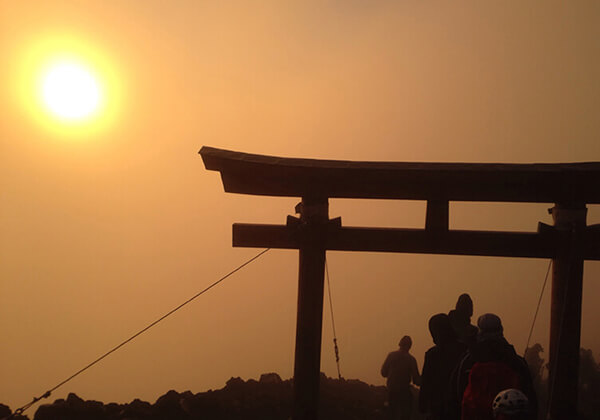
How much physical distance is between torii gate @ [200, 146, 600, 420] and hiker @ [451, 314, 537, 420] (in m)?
2.64

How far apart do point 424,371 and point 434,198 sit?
7.22 feet

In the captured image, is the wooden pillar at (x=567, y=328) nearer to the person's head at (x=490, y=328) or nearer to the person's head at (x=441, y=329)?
the person's head at (x=441, y=329)

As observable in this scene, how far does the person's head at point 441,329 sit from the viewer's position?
22.9 feet

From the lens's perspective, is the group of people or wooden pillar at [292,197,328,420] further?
wooden pillar at [292,197,328,420]

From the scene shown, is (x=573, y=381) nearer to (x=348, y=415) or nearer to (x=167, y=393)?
(x=348, y=415)

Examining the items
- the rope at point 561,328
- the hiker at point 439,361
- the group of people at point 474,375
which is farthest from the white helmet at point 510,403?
the rope at point 561,328

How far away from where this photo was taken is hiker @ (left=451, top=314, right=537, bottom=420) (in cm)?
509

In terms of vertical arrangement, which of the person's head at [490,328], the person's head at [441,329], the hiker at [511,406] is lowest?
the hiker at [511,406]

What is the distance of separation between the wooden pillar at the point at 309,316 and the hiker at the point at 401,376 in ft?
8.43

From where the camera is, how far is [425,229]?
814 centimetres

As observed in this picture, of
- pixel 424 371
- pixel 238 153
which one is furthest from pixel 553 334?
pixel 238 153

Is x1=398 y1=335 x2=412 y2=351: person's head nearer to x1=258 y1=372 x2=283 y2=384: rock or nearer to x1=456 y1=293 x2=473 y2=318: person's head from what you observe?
x1=456 y1=293 x2=473 y2=318: person's head

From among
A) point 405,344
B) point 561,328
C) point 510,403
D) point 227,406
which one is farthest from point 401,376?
point 510,403

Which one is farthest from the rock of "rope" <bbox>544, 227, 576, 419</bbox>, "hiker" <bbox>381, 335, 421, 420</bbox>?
"rope" <bbox>544, 227, 576, 419</bbox>
